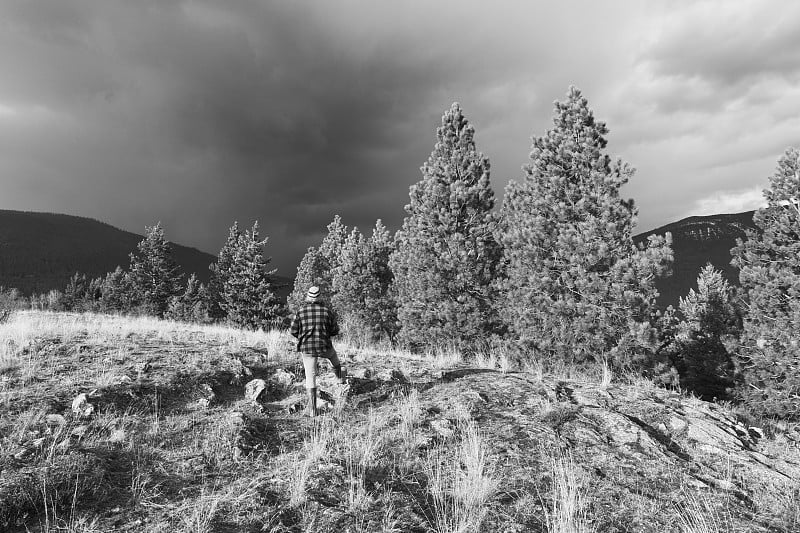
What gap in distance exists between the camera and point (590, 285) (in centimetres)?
1383

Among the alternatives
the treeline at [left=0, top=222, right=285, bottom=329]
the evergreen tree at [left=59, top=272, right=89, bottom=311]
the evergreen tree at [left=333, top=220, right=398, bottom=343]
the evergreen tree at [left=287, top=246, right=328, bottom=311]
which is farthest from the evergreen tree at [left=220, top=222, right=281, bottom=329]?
the evergreen tree at [left=59, top=272, right=89, bottom=311]

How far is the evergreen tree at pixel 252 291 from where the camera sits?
41641 millimetres

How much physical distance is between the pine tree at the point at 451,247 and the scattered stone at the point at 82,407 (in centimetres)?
1432

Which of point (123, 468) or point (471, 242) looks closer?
point (123, 468)

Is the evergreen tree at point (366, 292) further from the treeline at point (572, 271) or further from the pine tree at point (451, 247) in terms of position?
the pine tree at point (451, 247)

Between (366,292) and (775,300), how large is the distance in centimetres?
2179

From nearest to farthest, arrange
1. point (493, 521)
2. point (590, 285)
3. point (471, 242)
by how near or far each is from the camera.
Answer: point (493, 521)
point (590, 285)
point (471, 242)

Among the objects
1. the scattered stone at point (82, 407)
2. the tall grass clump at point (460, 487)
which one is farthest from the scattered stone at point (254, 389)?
the tall grass clump at point (460, 487)

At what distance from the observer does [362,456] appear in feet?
15.0

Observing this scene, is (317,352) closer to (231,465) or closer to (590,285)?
(231,465)

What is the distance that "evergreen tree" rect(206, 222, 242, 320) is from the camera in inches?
1928

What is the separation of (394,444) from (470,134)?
17730mm

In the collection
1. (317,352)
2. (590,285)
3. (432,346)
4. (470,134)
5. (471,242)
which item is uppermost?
(470,134)

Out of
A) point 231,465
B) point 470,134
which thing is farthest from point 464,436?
point 470,134
